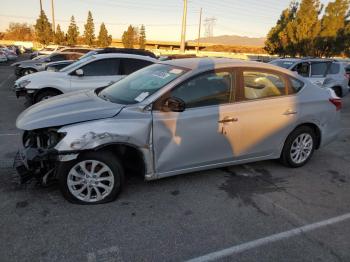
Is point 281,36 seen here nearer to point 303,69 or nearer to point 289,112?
point 303,69

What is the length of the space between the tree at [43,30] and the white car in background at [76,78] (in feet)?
150

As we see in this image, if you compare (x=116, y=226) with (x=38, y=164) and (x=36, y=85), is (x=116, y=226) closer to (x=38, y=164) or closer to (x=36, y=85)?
(x=38, y=164)

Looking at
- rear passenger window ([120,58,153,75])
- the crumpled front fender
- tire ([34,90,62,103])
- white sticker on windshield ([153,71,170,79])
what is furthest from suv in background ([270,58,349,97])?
the crumpled front fender

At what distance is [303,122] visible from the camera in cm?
498

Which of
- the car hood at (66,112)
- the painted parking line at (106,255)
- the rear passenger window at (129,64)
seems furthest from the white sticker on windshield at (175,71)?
the rear passenger window at (129,64)

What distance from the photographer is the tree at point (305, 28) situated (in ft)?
84.5

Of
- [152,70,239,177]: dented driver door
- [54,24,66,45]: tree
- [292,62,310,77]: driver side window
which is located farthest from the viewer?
[54,24,66,45]: tree

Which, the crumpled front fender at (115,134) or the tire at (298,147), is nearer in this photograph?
the crumpled front fender at (115,134)

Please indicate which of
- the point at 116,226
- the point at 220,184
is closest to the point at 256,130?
the point at 220,184

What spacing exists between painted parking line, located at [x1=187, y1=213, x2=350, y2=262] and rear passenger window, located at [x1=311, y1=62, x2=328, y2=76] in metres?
7.85

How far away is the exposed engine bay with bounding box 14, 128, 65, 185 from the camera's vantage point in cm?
357

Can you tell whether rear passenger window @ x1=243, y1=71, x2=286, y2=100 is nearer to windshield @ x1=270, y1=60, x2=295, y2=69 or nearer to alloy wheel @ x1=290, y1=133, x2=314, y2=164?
alloy wheel @ x1=290, y1=133, x2=314, y2=164

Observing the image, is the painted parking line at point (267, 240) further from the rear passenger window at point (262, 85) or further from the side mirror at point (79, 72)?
the side mirror at point (79, 72)

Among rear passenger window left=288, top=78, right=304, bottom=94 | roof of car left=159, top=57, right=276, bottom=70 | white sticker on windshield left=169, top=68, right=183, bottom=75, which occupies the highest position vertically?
roof of car left=159, top=57, right=276, bottom=70
